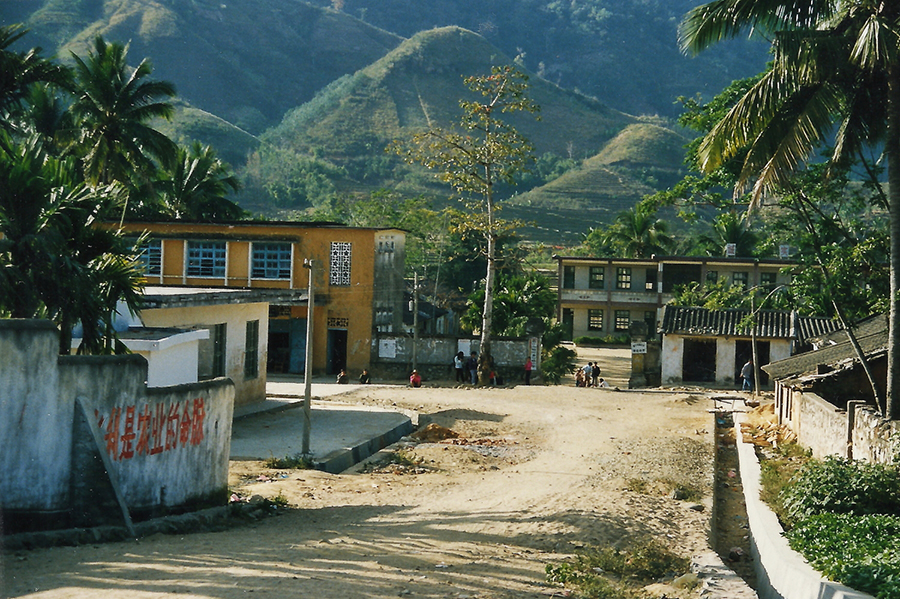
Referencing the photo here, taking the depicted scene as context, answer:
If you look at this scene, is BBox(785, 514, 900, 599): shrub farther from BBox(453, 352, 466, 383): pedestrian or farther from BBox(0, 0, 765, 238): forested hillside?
BBox(0, 0, 765, 238): forested hillside

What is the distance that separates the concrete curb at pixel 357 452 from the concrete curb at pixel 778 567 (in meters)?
7.40

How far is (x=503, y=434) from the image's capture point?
22.1 metres

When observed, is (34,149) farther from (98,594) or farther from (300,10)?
(300,10)

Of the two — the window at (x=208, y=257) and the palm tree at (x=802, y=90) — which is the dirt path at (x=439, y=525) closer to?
the palm tree at (x=802, y=90)

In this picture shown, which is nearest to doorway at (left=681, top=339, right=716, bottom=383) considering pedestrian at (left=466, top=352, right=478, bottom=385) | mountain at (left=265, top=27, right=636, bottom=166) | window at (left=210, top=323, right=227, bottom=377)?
pedestrian at (left=466, top=352, right=478, bottom=385)

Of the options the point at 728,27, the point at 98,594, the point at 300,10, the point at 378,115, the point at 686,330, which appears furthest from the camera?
the point at 300,10

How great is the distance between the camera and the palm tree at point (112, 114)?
3484 cm

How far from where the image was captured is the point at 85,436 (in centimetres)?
1002

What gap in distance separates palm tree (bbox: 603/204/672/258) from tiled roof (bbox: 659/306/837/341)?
2372 cm

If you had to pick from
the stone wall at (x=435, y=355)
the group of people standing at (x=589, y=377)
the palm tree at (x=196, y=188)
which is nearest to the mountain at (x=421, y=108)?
the palm tree at (x=196, y=188)

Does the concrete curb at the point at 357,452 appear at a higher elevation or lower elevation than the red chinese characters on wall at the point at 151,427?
lower

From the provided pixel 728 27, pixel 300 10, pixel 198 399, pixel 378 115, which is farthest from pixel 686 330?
pixel 300 10

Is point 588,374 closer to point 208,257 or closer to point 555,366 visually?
point 555,366

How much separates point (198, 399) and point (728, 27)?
10.5 m
